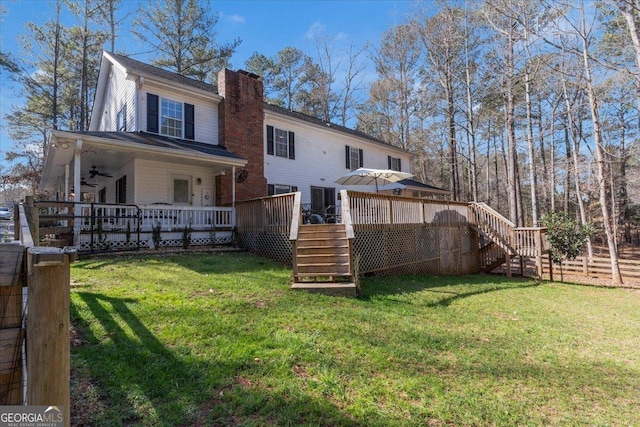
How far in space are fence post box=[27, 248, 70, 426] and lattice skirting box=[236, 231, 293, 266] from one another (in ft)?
23.1

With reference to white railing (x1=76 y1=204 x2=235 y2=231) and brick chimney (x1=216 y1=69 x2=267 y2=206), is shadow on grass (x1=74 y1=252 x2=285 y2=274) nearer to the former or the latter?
white railing (x1=76 y1=204 x2=235 y2=231)

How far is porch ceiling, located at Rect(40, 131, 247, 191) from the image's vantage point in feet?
27.5

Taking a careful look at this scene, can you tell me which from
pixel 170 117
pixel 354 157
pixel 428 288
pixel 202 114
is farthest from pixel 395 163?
pixel 428 288

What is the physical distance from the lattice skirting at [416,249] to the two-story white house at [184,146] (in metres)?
5.24

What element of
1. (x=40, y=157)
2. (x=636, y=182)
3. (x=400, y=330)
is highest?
(x=40, y=157)

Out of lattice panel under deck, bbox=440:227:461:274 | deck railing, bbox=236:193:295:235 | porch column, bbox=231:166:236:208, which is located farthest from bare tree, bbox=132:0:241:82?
lattice panel under deck, bbox=440:227:461:274

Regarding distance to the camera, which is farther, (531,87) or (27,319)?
(531,87)

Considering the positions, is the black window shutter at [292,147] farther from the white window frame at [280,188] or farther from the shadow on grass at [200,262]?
the shadow on grass at [200,262]

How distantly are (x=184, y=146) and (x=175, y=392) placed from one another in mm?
9092

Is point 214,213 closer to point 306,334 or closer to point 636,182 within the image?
point 306,334

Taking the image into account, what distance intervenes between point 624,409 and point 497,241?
1013 centimetres

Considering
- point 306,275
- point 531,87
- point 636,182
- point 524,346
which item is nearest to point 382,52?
point 531,87

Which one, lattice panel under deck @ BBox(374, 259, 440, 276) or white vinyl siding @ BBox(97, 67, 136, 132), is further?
white vinyl siding @ BBox(97, 67, 136, 132)

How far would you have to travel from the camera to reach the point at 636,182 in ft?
72.2
